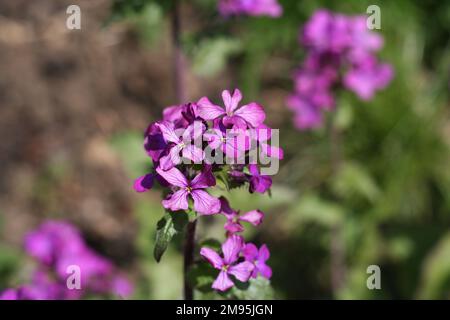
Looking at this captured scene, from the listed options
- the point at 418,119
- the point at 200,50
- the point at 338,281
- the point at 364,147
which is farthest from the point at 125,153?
the point at 418,119

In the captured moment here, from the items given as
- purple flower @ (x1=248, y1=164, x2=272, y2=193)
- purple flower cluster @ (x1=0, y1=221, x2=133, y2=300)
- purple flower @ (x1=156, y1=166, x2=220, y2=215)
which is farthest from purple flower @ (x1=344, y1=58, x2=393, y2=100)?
purple flower @ (x1=156, y1=166, x2=220, y2=215)

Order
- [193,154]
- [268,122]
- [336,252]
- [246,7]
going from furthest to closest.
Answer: [268,122] → [336,252] → [246,7] → [193,154]

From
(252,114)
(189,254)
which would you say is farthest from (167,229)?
(252,114)

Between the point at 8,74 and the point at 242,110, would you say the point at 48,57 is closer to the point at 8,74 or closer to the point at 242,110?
the point at 8,74

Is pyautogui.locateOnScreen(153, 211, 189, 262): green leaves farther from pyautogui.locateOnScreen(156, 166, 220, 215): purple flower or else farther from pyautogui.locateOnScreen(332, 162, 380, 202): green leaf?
pyautogui.locateOnScreen(332, 162, 380, 202): green leaf

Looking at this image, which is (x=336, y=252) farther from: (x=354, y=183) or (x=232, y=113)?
(x=232, y=113)
